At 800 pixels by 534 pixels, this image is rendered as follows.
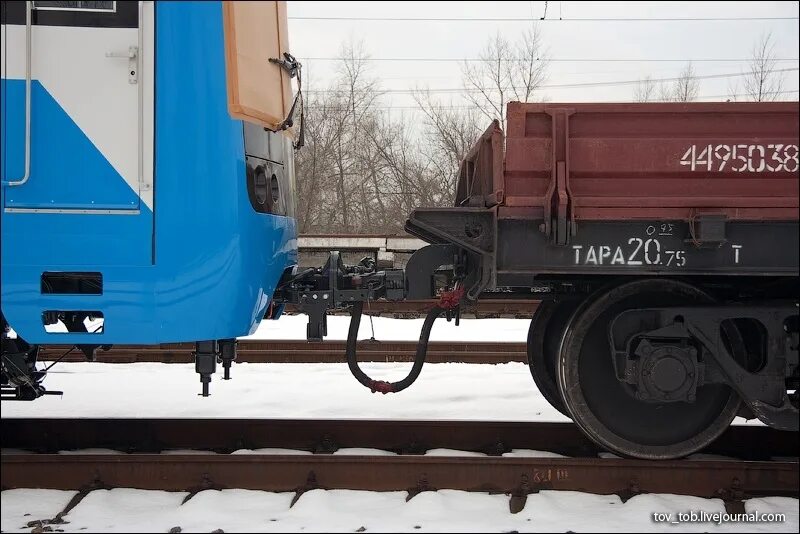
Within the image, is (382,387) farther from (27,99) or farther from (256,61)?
(27,99)

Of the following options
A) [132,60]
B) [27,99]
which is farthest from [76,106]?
[132,60]

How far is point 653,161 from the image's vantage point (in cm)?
366

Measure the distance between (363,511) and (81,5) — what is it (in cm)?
336

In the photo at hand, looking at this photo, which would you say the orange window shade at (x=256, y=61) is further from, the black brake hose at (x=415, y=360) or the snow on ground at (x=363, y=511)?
the snow on ground at (x=363, y=511)

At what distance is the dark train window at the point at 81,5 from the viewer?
349cm

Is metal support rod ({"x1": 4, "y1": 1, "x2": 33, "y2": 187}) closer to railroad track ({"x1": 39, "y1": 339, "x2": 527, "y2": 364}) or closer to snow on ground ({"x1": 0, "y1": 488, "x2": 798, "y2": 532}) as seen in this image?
snow on ground ({"x1": 0, "y1": 488, "x2": 798, "y2": 532})

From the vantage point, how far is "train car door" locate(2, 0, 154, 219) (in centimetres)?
347

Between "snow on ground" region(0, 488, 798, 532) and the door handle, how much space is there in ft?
8.34

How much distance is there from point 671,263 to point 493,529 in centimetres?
186

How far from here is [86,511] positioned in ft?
12.3

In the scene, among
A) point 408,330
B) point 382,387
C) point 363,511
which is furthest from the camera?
point 408,330

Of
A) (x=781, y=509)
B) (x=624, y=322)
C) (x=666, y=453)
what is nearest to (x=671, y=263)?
(x=624, y=322)

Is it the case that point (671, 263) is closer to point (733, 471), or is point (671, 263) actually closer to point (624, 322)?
point (624, 322)

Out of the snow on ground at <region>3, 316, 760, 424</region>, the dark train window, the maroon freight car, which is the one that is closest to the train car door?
the dark train window
